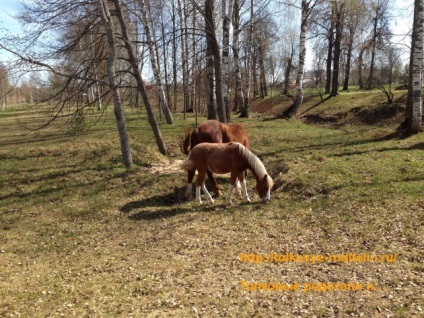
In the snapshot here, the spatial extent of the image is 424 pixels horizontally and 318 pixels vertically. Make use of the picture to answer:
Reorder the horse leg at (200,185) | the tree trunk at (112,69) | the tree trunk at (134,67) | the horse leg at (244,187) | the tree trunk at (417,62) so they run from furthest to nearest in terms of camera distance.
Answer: the tree trunk at (417,62) < the tree trunk at (134,67) < the tree trunk at (112,69) < the horse leg at (200,185) < the horse leg at (244,187)

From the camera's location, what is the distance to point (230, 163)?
30.3 ft

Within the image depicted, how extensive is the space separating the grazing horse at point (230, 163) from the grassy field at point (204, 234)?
0.60 m

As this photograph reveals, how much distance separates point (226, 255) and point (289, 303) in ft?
6.53

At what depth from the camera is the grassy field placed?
16.9 feet

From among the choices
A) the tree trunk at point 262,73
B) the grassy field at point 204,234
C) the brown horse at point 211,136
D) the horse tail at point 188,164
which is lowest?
the grassy field at point 204,234

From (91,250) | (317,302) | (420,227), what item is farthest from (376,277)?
(91,250)

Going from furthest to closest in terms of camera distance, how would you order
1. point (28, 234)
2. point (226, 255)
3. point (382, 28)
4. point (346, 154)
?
1. point (382, 28)
2. point (346, 154)
3. point (28, 234)
4. point (226, 255)

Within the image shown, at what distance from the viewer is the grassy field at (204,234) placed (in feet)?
16.9

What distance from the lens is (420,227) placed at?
6.98 metres

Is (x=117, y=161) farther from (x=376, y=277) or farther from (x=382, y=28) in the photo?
(x=382, y=28)

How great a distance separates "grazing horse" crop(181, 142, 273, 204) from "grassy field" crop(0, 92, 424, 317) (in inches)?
23.5

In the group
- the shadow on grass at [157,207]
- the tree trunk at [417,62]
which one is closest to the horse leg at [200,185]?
the shadow on grass at [157,207]

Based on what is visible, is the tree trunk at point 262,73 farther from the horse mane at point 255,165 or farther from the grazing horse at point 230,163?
the horse mane at point 255,165

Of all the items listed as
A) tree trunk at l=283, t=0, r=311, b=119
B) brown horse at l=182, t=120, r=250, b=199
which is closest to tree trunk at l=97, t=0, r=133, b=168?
brown horse at l=182, t=120, r=250, b=199
